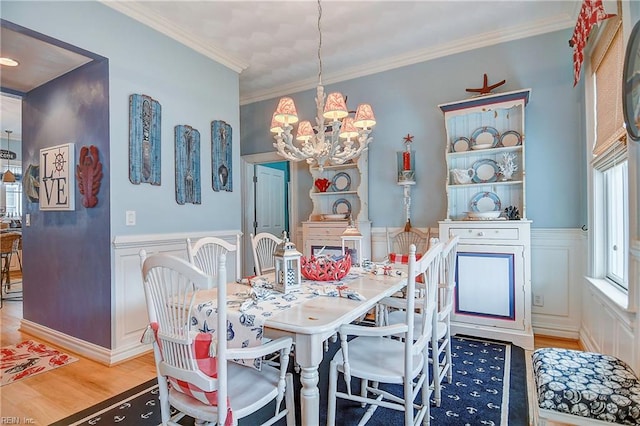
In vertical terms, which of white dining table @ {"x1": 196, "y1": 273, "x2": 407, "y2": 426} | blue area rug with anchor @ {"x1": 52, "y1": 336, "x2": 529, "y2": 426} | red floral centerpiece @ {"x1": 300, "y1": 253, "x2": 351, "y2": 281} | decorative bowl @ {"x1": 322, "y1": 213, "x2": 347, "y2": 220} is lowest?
blue area rug with anchor @ {"x1": 52, "y1": 336, "x2": 529, "y2": 426}

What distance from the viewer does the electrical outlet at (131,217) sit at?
280cm

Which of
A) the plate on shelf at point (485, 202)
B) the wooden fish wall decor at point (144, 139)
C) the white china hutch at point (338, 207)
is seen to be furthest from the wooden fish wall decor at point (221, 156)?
the plate on shelf at point (485, 202)

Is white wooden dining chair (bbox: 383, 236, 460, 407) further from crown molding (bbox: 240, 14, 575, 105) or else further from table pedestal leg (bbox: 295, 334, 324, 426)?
crown molding (bbox: 240, 14, 575, 105)

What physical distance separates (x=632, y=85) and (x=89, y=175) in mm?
3547

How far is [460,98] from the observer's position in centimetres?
353

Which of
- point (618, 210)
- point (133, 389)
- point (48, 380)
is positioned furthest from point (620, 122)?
point (48, 380)

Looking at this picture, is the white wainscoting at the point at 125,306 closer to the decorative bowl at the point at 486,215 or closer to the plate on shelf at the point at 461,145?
the decorative bowl at the point at 486,215

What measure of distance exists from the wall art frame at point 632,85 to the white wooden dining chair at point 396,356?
109 centimetres

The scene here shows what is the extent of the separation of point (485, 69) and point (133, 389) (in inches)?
159

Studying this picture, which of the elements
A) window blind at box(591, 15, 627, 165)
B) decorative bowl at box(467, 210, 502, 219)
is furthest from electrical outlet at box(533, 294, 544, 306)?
window blind at box(591, 15, 627, 165)

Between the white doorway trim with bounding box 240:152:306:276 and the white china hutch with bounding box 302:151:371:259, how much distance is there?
1.24 feet

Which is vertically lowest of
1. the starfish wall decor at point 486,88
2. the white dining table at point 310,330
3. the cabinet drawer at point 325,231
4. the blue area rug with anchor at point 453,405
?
the blue area rug with anchor at point 453,405

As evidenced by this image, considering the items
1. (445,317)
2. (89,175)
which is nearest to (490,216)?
(445,317)

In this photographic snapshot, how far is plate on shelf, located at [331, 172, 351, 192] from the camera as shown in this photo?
13.8 ft
